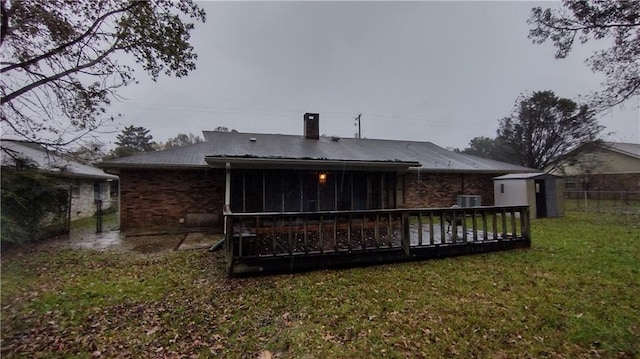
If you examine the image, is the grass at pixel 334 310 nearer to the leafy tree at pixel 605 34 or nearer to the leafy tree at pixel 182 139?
the leafy tree at pixel 605 34

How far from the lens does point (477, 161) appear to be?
47.7 feet

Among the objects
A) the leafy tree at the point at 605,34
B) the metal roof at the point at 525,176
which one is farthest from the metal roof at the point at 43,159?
the metal roof at the point at 525,176

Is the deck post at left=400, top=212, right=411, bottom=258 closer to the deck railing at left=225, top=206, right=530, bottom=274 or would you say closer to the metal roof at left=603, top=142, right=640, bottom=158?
the deck railing at left=225, top=206, right=530, bottom=274

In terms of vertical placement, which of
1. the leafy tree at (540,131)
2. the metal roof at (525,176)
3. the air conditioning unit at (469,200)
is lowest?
the air conditioning unit at (469,200)

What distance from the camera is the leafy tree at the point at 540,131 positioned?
22516 millimetres

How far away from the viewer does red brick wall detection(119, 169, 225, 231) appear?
31.2ft

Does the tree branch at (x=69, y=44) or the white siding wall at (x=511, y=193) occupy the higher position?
the tree branch at (x=69, y=44)

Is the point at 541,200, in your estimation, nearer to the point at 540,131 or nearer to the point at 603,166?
the point at 540,131

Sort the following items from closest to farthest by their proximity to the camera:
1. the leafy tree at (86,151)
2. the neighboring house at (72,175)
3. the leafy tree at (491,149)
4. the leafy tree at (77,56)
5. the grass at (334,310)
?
1. the grass at (334,310)
2. the leafy tree at (77,56)
3. the leafy tree at (86,151)
4. the neighboring house at (72,175)
5. the leafy tree at (491,149)

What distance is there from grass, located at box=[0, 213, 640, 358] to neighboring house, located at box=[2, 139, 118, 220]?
2255 millimetres

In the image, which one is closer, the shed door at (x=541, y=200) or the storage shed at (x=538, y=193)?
the storage shed at (x=538, y=193)

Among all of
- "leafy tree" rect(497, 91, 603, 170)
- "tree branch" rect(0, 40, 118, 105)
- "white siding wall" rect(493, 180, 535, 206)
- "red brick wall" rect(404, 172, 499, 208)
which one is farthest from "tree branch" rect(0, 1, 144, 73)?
"leafy tree" rect(497, 91, 603, 170)

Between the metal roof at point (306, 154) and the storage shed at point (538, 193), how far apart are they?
3.15 feet

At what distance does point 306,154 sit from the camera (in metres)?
10.6
